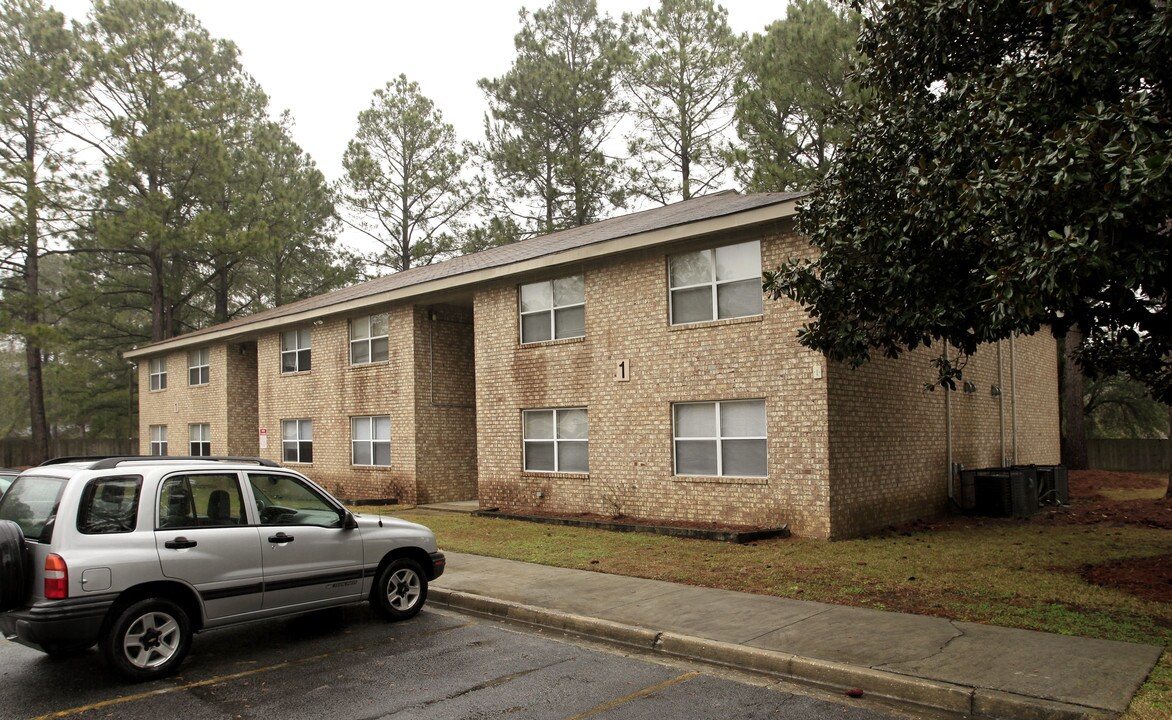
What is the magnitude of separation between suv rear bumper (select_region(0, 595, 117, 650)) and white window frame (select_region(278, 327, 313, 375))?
17659 millimetres

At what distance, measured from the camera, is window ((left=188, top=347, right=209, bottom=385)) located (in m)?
28.8

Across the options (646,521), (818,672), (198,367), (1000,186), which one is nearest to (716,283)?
(646,521)

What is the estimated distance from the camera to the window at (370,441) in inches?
831

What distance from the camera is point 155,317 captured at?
38.8 meters

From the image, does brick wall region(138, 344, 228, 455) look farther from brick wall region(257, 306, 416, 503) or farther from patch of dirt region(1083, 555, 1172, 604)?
patch of dirt region(1083, 555, 1172, 604)

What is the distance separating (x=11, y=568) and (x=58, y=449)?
46.5m

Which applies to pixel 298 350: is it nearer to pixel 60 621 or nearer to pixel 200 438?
pixel 200 438

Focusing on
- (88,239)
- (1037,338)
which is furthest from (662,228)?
(88,239)

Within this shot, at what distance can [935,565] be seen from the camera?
1066cm

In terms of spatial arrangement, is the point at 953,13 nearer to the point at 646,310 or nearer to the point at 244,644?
the point at 646,310

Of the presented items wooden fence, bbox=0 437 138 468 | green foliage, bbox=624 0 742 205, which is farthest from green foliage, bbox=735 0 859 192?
wooden fence, bbox=0 437 138 468

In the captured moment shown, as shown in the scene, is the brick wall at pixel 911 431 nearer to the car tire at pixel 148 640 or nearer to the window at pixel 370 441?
the car tire at pixel 148 640

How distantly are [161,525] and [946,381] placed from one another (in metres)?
8.90

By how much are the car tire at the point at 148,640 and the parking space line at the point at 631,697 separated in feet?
10.8
